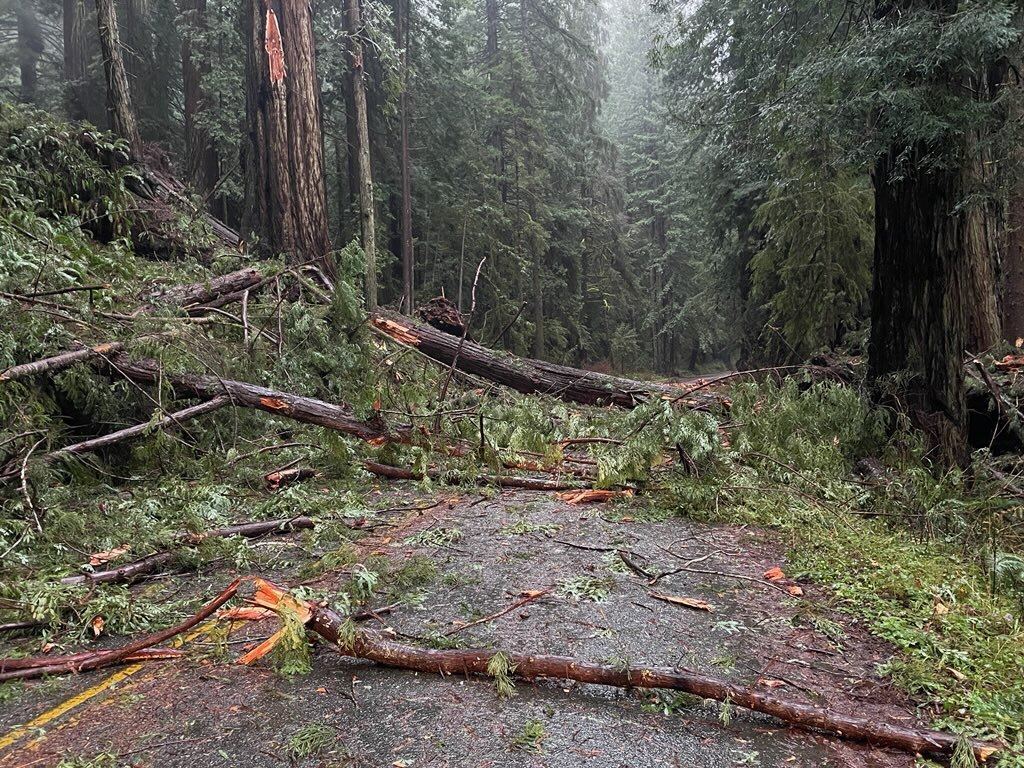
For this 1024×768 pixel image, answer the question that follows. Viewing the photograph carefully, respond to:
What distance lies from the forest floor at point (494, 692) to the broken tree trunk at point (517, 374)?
4894mm

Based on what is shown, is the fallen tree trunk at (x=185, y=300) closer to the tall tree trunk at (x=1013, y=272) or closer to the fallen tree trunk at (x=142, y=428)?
the fallen tree trunk at (x=142, y=428)

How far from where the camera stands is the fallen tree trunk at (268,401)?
517 centimetres

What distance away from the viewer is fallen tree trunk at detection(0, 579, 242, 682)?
7.89 ft

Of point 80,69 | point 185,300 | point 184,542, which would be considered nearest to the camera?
point 184,542

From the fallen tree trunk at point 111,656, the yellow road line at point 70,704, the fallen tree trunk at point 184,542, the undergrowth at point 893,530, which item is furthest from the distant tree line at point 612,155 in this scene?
the yellow road line at point 70,704

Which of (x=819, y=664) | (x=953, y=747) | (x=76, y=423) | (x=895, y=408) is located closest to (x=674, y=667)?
(x=819, y=664)

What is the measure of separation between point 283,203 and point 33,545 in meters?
6.61

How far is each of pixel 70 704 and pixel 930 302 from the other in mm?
6657

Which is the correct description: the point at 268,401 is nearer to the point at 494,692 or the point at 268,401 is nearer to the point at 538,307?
the point at 494,692

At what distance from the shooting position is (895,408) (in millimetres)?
5668

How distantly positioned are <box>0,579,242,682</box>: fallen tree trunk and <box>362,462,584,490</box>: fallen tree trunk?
9.33ft

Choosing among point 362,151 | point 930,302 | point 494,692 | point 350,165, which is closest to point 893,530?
point 930,302

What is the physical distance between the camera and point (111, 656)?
250cm

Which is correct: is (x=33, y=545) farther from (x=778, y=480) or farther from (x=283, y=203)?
(x=283, y=203)
